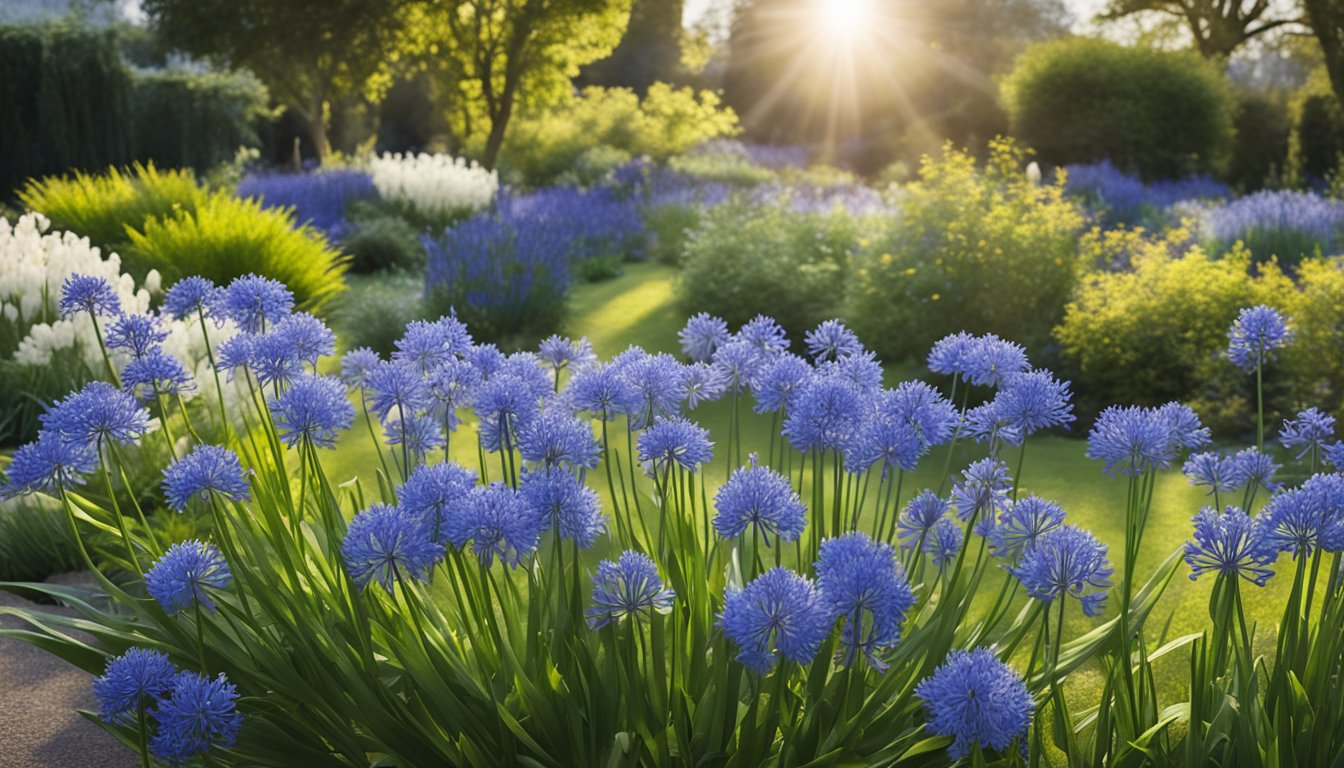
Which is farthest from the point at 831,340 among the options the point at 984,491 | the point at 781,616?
the point at 781,616

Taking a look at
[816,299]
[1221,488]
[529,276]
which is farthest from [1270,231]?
[1221,488]

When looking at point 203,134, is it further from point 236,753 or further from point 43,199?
point 236,753

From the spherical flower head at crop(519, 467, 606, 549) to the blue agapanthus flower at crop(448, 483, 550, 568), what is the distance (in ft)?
0.24

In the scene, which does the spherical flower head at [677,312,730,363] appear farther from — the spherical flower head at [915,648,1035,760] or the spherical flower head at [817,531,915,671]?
the spherical flower head at [915,648,1035,760]

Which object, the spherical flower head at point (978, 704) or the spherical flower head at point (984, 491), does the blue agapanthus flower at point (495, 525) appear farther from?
the spherical flower head at point (984, 491)

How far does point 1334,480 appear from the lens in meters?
1.89

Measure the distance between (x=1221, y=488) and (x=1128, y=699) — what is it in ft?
1.67

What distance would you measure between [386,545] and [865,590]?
76 centimetres

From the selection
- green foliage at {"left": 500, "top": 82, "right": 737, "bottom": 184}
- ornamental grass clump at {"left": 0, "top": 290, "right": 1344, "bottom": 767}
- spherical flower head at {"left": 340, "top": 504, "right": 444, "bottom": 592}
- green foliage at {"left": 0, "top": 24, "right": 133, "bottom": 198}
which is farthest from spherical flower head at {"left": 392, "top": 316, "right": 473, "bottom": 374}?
green foliage at {"left": 0, "top": 24, "right": 133, "bottom": 198}

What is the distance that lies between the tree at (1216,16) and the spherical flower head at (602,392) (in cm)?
3266

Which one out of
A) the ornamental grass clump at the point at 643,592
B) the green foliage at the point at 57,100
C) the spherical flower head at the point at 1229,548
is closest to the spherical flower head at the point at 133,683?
the ornamental grass clump at the point at 643,592

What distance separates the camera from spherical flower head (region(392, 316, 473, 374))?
8.22 feet

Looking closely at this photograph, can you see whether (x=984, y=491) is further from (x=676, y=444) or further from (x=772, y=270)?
(x=772, y=270)

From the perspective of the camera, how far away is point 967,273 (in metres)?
7.78
